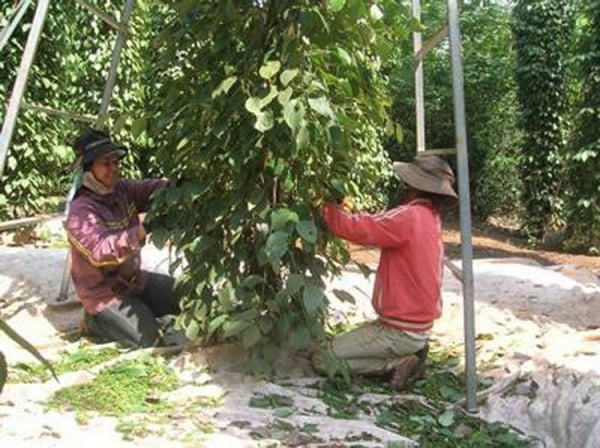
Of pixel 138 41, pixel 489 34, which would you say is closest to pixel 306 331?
pixel 138 41

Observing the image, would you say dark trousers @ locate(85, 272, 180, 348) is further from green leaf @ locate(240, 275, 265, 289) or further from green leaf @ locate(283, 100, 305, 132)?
green leaf @ locate(283, 100, 305, 132)

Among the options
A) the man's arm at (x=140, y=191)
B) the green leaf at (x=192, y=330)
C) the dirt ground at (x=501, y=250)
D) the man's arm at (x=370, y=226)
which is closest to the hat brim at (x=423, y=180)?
the man's arm at (x=370, y=226)

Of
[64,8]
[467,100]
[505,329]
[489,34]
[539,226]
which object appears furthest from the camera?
[489,34]

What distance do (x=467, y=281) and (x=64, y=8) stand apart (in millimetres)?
5432

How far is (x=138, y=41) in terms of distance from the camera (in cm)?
864

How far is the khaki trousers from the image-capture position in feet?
10.9

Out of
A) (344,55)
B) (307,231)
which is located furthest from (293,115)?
(307,231)

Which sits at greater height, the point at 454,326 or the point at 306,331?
the point at 306,331

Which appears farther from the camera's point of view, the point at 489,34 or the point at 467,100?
the point at 489,34

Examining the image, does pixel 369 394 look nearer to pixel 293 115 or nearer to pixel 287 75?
pixel 293 115

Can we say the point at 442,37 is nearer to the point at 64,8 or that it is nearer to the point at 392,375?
the point at 392,375

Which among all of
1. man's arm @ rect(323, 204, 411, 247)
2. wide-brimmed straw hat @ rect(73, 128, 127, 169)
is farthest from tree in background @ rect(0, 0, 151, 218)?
man's arm @ rect(323, 204, 411, 247)

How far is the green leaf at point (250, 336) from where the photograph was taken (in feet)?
9.81

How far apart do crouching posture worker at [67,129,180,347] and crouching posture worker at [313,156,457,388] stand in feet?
3.01
